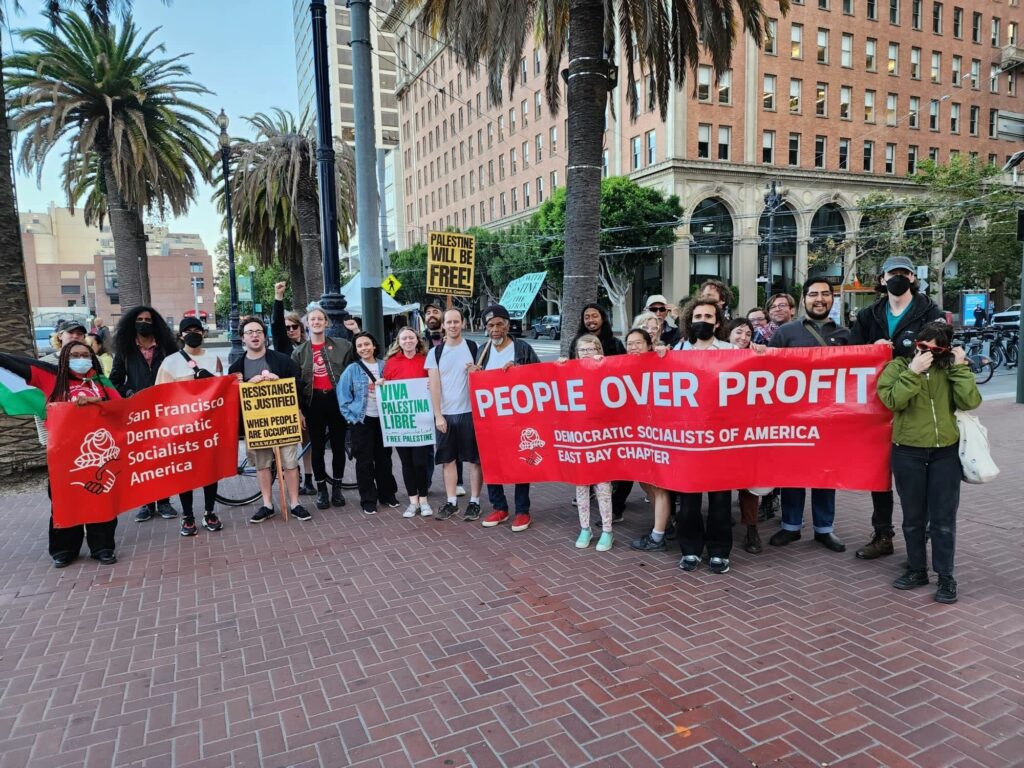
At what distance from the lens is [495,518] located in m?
6.27

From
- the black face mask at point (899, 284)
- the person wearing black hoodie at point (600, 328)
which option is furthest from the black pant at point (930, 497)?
the person wearing black hoodie at point (600, 328)

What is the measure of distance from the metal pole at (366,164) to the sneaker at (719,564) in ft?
18.8

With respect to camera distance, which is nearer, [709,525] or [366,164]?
[709,525]

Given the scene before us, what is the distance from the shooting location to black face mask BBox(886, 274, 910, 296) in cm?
469

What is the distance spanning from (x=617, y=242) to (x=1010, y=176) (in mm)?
35317

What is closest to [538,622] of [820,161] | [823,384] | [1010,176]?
[823,384]

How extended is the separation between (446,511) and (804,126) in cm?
4771

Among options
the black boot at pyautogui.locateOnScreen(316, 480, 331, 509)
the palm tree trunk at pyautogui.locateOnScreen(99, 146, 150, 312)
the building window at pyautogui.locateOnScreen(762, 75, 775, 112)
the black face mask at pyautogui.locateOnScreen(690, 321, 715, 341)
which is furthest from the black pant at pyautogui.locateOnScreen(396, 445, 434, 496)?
the building window at pyautogui.locateOnScreen(762, 75, 775, 112)

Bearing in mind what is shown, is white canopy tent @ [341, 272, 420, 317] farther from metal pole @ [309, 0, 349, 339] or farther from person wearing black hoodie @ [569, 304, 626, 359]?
person wearing black hoodie @ [569, 304, 626, 359]

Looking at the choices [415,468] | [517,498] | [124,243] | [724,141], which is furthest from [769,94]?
[517,498]

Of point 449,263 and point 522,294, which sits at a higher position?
point 449,263

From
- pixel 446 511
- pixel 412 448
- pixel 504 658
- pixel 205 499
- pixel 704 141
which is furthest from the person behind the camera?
pixel 704 141

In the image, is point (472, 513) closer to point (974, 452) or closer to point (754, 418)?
point (754, 418)

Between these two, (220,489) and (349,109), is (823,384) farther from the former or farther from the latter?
(349,109)
